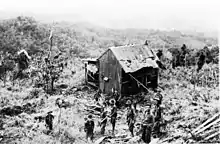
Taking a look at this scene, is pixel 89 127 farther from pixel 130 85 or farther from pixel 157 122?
pixel 130 85

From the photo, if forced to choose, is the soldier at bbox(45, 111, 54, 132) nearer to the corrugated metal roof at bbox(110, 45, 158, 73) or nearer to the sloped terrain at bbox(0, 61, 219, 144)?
the sloped terrain at bbox(0, 61, 219, 144)

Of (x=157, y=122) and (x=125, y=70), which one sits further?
(x=125, y=70)

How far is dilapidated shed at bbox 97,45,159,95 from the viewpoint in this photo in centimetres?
2444

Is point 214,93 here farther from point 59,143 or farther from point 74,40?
point 74,40

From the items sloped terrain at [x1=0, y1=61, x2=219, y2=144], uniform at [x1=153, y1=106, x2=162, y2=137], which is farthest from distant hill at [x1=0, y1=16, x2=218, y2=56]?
uniform at [x1=153, y1=106, x2=162, y2=137]

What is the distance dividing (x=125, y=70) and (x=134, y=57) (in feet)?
8.94

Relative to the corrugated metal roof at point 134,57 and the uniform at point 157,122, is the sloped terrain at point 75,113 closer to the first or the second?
the uniform at point 157,122

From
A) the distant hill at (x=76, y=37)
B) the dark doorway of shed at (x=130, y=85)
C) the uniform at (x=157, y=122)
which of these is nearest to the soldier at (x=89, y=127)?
the uniform at (x=157, y=122)

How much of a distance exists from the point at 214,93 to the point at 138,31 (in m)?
62.1

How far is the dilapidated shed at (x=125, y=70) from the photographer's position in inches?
962

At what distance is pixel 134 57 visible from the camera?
25891 mm

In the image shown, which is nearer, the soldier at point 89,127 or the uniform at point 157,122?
the uniform at point 157,122

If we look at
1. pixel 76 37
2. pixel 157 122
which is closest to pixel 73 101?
pixel 157 122

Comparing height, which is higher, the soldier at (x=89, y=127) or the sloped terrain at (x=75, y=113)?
the soldier at (x=89, y=127)
